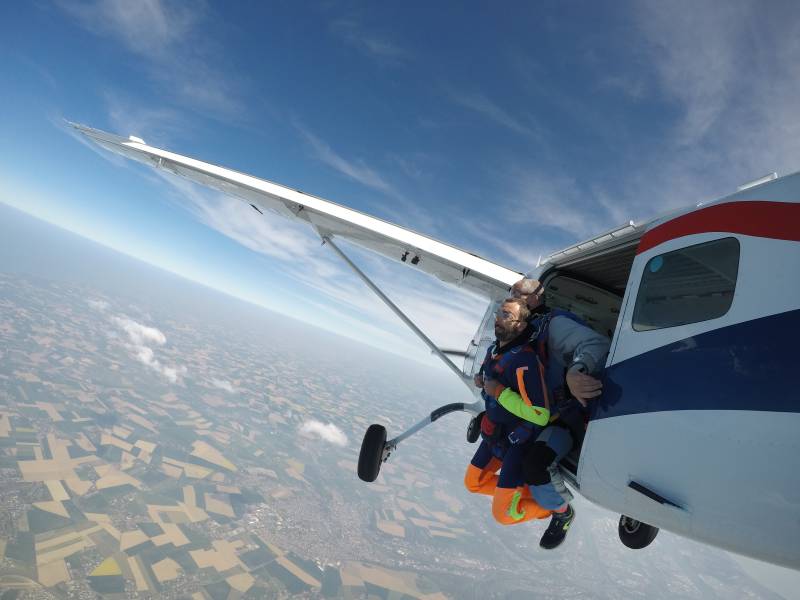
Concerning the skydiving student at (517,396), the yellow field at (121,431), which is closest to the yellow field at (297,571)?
the yellow field at (121,431)

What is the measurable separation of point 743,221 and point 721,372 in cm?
72

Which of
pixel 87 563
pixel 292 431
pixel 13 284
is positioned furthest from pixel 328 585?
pixel 13 284

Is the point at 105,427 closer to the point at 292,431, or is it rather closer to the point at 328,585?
the point at 292,431

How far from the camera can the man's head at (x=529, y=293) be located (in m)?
2.74

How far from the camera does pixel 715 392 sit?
1455mm

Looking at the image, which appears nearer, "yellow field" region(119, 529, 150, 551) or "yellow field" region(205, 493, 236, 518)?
"yellow field" region(119, 529, 150, 551)

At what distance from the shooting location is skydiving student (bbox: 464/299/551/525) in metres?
2.34

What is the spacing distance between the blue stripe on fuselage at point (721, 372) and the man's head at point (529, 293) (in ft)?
3.08

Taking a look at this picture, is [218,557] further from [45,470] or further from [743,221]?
[743,221]

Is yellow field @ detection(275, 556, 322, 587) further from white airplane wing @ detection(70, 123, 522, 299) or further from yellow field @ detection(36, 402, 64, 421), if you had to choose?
yellow field @ detection(36, 402, 64, 421)

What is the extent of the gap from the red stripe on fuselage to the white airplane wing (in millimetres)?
2302

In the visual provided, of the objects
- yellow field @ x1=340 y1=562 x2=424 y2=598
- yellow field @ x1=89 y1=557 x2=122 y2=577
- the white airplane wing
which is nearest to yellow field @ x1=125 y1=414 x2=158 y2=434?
yellow field @ x1=89 y1=557 x2=122 y2=577

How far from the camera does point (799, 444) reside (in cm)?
121

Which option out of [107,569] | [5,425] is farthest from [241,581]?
[5,425]
